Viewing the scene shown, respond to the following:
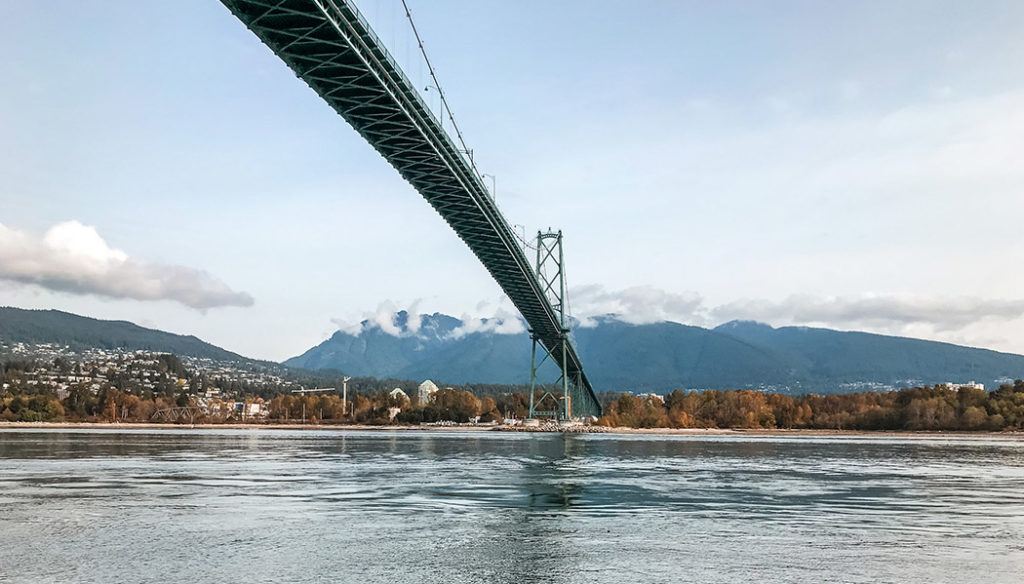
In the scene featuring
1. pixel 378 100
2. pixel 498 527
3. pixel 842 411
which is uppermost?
pixel 378 100

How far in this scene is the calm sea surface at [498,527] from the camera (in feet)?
37.5

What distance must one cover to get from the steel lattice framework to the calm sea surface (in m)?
11.9

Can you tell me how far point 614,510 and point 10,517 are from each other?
11006 mm

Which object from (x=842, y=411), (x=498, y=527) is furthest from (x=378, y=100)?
(x=842, y=411)

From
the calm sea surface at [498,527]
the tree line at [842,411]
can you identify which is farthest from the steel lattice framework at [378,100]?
the tree line at [842,411]

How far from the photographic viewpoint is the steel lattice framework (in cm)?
2358

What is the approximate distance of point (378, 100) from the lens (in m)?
29.7

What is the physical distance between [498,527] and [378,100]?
18250 mm

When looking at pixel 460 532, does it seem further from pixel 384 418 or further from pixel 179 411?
pixel 179 411

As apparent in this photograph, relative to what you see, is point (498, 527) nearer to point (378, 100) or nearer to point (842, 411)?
point (378, 100)

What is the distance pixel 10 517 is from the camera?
1577cm

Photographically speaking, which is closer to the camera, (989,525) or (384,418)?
(989,525)

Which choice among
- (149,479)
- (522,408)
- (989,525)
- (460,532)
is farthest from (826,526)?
(522,408)

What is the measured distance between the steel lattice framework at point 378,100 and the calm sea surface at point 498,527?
11.9m
